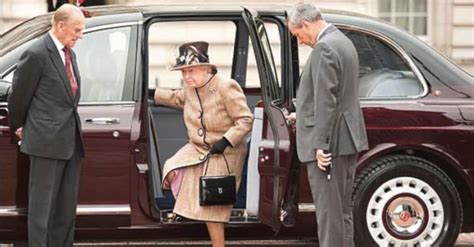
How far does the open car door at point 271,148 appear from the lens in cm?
646

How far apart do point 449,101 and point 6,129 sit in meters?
2.80

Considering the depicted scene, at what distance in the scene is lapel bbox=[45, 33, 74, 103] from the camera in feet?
20.6

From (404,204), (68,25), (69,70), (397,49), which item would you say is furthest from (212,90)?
(404,204)

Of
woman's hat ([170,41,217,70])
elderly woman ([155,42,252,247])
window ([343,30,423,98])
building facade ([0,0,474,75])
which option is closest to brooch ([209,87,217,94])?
elderly woman ([155,42,252,247])

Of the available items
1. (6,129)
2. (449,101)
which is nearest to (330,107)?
(449,101)

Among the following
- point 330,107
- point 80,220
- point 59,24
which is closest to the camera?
point 330,107

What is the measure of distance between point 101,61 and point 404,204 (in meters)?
2.14

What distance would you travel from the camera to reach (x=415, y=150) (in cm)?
698

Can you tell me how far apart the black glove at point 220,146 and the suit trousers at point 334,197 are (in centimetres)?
74

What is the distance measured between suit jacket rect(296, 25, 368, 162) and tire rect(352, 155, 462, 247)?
0.88 m

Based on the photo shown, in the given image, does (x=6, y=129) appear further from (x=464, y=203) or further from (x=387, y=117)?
(x=464, y=203)

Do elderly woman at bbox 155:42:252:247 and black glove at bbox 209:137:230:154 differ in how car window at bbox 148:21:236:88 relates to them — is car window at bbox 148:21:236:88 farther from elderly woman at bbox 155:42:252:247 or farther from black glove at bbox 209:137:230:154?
black glove at bbox 209:137:230:154

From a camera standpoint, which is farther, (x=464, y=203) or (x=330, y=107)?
(x=464, y=203)

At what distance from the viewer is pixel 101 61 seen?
6844 millimetres
